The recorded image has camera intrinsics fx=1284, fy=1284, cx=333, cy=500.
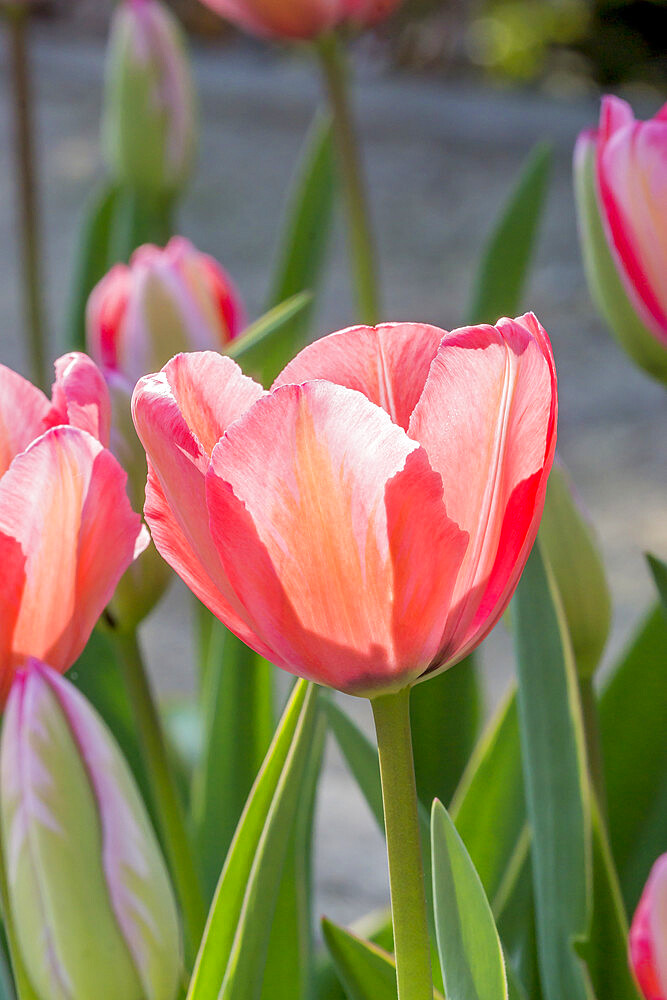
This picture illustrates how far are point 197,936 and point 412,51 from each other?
154 inches

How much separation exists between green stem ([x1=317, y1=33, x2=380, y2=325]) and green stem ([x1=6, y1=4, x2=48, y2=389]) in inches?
9.1

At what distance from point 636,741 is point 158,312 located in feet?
0.89

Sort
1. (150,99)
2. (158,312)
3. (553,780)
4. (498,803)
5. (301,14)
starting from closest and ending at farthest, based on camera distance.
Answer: (553,780) → (498,803) → (158,312) → (301,14) → (150,99)

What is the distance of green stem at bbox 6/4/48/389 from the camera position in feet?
2.76

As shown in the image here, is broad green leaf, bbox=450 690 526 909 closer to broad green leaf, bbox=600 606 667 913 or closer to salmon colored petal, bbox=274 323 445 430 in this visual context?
broad green leaf, bbox=600 606 667 913

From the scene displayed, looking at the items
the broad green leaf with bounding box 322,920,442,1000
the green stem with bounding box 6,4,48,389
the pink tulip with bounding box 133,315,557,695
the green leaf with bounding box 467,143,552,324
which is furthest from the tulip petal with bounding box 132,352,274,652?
the green stem with bounding box 6,4,48,389

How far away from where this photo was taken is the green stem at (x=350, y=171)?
0.71 meters

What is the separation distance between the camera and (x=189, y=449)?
0.25m

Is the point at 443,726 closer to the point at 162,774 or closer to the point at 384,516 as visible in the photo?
the point at 162,774

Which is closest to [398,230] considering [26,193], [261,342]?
[26,193]

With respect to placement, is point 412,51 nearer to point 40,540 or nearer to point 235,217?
point 235,217

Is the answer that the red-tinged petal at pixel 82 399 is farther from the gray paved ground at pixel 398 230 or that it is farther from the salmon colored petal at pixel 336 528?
the gray paved ground at pixel 398 230

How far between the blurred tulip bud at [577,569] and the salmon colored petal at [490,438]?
0.43ft

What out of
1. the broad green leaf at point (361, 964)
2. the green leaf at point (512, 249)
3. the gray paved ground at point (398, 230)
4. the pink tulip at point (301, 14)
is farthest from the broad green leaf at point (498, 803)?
the gray paved ground at point (398, 230)
